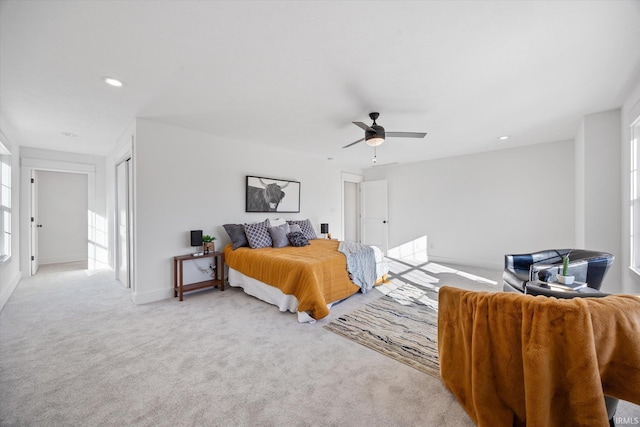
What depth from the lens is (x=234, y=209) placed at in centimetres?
434

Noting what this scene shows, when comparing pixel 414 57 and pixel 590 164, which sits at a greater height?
pixel 414 57

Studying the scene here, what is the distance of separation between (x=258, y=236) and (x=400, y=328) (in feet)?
7.87

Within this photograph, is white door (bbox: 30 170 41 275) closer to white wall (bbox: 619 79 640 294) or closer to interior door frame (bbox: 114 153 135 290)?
interior door frame (bbox: 114 153 135 290)

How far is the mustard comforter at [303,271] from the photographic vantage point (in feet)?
8.97

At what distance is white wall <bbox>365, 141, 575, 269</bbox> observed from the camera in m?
4.46

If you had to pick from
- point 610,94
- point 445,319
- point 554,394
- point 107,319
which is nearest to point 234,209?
point 107,319

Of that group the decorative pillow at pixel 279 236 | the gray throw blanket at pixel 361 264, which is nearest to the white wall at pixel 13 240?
the decorative pillow at pixel 279 236

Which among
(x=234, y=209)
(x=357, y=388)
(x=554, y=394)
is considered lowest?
(x=357, y=388)

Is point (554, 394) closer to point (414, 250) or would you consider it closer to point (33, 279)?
point (414, 250)

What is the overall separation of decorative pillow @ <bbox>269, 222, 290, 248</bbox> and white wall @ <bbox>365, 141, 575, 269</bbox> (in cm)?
344

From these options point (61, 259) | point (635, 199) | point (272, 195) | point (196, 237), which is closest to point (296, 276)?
point (196, 237)

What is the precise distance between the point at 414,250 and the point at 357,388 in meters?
4.90

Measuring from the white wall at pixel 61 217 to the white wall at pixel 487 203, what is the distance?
7.77m

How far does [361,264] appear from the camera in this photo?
3596 millimetres
